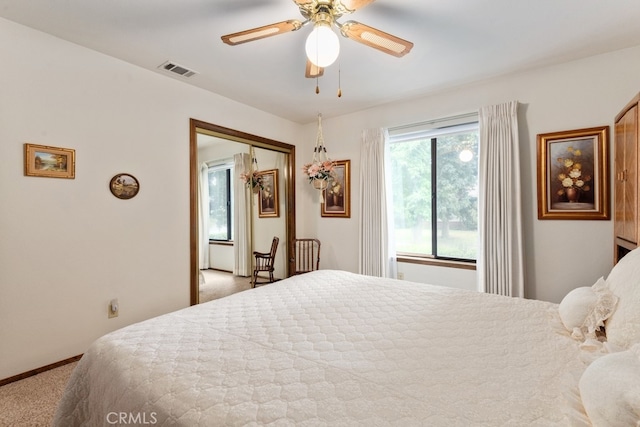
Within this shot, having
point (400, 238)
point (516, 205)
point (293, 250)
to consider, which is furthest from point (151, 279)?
point (516, 205)

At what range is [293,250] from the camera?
4.48m

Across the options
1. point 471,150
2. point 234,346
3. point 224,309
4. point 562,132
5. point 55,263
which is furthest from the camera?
point 471,150

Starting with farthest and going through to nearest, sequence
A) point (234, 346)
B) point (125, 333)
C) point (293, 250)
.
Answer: point (293, 250), point (125, 333), point (234, 346)

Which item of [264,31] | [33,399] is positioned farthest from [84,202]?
[264,31]

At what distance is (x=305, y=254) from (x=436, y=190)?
2.03 m

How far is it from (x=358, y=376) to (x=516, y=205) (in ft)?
8.94

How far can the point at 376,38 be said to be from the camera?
1.79 metres

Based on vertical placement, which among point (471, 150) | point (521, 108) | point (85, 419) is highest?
point (521, 108)

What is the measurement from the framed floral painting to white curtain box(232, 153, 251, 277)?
3.25m

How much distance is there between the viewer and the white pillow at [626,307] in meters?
1.08

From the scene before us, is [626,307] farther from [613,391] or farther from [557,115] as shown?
[557,115]

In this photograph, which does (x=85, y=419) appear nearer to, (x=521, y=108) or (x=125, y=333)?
(x=125, y=333)

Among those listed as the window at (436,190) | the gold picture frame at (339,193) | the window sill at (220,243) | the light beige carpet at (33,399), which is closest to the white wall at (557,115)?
the window at (436,190)
